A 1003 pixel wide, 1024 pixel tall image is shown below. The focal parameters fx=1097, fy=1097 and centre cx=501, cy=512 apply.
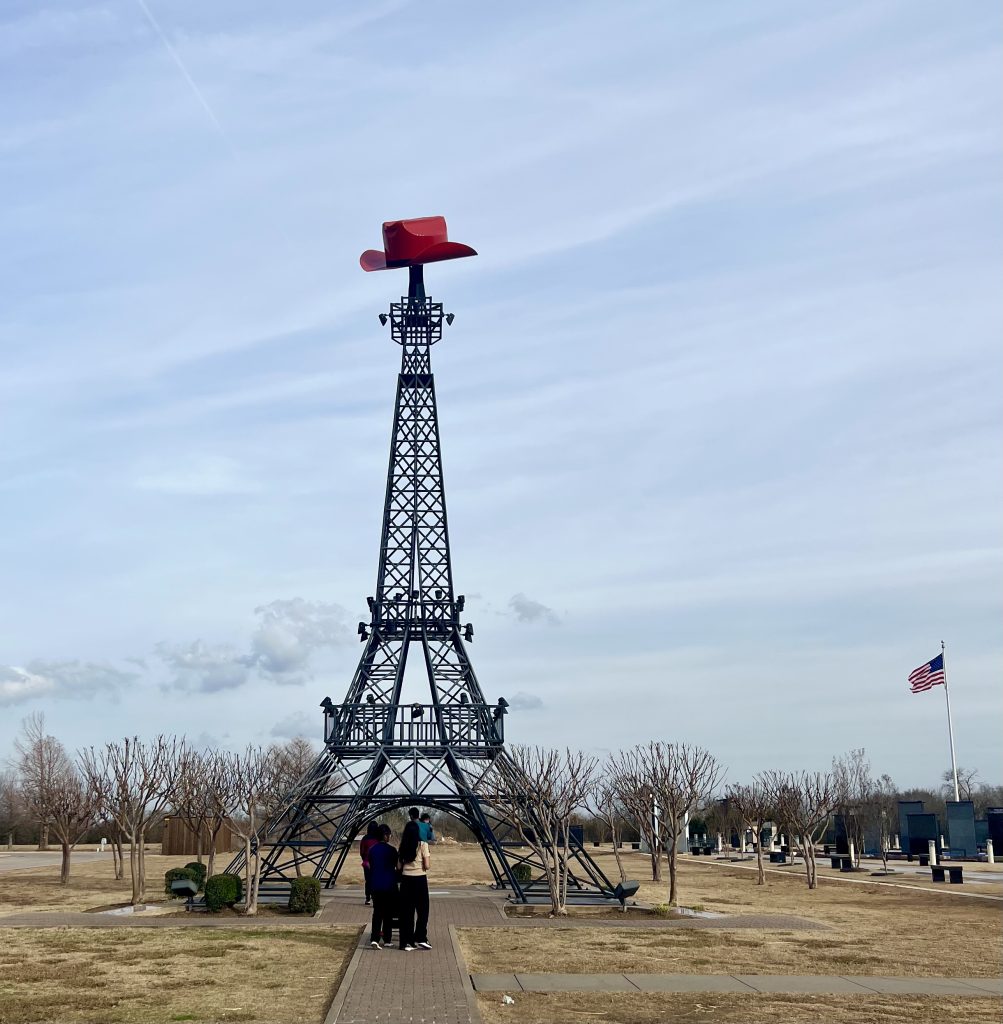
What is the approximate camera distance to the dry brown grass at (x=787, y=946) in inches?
647

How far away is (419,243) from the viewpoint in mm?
34562

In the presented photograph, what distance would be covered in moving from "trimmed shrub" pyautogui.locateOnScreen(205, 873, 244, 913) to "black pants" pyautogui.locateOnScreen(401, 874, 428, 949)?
9.02 meters

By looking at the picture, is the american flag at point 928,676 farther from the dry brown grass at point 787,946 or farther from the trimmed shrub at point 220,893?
the trimmed shrub at point 220,893

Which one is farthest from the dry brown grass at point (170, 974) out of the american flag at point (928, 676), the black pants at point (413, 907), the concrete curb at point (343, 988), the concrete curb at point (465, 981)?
the american flag at point (928, 676)

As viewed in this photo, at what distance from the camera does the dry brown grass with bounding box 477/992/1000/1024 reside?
12219mm

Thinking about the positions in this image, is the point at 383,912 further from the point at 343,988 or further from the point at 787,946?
the point at 787,946

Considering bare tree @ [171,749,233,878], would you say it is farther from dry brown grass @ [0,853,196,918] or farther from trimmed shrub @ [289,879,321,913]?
trimmed shrub @ [289,879,321,913]

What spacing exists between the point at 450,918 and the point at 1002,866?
118ft

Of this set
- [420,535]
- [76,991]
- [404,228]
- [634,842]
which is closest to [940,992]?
[76,991]

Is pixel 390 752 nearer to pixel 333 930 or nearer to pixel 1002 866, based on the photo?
pixel 333 930

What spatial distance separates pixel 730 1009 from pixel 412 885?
5.48 m

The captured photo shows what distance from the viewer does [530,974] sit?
15383 mm

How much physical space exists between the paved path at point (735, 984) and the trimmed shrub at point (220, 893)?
37.0 feet

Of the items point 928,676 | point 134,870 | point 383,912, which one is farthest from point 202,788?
point 928,676
